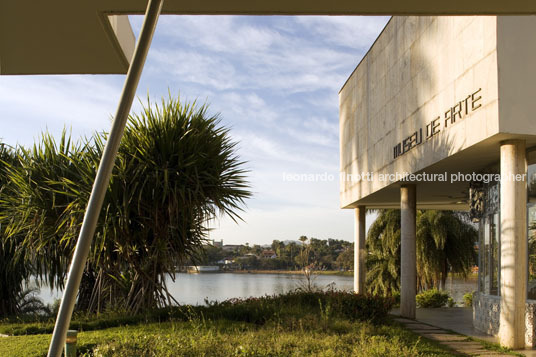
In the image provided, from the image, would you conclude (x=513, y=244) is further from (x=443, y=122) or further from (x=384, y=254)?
(x=384, y=254)

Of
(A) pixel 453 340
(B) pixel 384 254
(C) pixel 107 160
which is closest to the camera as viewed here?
(C) pixel 107 160

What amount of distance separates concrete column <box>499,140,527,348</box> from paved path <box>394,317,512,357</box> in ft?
1.94

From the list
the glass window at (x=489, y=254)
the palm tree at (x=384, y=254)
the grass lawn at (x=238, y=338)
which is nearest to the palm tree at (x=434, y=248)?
the palm tree at (x=384, y=254)

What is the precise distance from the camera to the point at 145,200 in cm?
1218

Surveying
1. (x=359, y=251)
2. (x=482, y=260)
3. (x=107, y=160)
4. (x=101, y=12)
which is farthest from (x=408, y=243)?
(x=107, y=160)

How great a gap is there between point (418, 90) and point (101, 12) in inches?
457

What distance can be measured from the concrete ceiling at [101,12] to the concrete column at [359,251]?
1977 cm

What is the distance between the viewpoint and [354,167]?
21469 millimetres

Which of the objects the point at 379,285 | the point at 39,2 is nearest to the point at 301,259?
the point at 39,2

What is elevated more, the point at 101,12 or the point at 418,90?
the point at 418,90

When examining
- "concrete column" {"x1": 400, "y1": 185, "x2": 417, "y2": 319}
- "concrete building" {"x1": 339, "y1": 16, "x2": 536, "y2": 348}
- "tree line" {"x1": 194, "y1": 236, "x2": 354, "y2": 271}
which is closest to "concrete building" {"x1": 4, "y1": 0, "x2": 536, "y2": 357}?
"concrete building" {"x1": 339, "y1": 16, "x2": 536, "y2": 348}

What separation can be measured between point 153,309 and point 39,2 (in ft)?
29.9

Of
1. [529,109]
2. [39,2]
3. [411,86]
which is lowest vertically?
[39,2]

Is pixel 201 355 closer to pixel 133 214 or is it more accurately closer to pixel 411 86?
pixel 133 214
